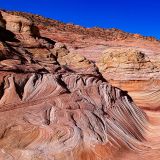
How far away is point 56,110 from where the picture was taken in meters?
8.23

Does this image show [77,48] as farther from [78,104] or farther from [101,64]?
[78,104]

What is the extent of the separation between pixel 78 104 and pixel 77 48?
629cm

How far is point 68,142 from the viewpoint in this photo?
23.9 feet

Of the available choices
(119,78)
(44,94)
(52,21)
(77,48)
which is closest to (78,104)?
(44,94)

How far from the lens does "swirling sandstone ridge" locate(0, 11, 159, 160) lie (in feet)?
23.5

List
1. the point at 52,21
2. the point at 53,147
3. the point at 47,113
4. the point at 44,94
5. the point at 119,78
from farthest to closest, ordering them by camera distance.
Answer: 1. the point at 52,21
2. the point at 119,78
3. the point at 44,94
4. the point at 47,113
5. the point at 53,147

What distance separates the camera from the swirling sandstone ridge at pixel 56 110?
7.15 metres

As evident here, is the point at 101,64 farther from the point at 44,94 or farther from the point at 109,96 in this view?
the point at 44,94

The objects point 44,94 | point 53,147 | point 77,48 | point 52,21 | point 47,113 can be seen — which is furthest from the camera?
point 52,21

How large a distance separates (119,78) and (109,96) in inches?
91.1

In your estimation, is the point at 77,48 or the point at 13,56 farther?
the point at 77,48

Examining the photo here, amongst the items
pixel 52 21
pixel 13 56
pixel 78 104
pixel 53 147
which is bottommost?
pixel 53 147

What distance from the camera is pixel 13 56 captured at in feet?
32.3

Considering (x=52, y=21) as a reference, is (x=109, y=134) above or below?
below
